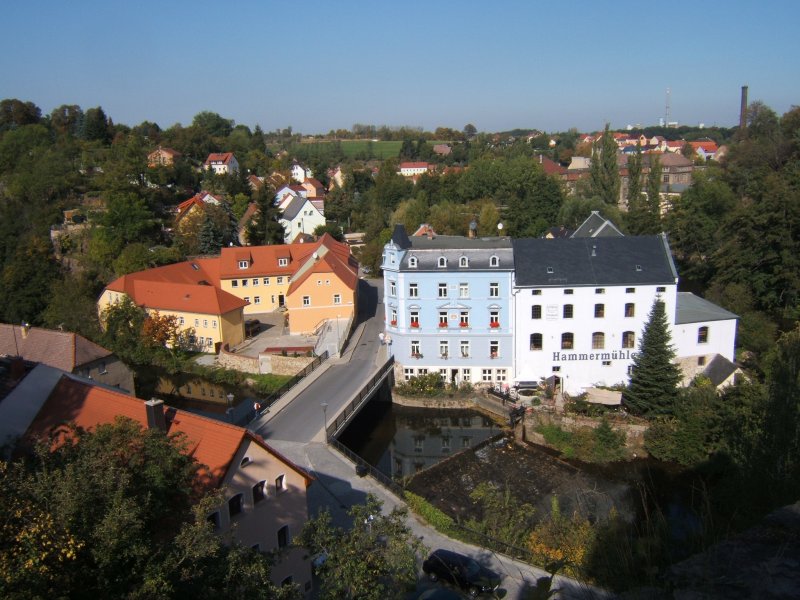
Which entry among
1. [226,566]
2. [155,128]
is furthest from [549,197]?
[155,128]

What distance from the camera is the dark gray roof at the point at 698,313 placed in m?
26.7

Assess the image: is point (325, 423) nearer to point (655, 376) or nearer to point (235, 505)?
point (235, 505)

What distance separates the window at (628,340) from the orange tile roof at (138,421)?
665 inches

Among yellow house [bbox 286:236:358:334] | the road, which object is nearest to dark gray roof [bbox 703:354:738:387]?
the road

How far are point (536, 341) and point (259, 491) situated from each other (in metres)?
16.5

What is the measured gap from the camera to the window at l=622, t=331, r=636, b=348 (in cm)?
2727

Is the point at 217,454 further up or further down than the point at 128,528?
further down

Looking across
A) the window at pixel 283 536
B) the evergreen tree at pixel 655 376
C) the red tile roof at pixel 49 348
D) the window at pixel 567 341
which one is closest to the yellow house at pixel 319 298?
the red tile roof at pixel 49 348

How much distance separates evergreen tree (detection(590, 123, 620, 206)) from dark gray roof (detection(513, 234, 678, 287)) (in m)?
30.2

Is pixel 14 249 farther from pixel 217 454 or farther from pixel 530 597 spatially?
pixel 530 597

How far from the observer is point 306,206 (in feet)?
192

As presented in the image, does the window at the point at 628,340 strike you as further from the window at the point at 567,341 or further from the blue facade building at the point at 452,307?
the blue facade building at the point at 452,307

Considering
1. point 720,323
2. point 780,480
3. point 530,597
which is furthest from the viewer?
point 720,323

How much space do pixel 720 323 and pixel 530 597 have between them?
26.0 metres
